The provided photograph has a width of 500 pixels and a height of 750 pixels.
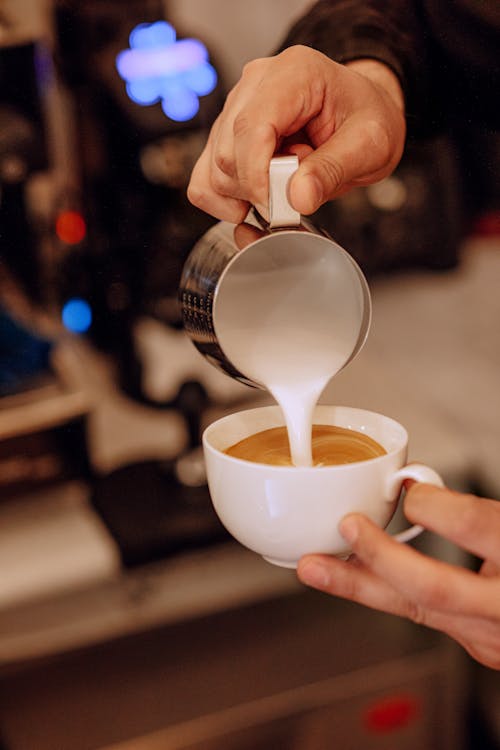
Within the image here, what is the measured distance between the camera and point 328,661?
1.23 metres

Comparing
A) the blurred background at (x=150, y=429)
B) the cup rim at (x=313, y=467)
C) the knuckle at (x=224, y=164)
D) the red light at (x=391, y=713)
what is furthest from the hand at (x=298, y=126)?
the red light at (x=391, y=713)

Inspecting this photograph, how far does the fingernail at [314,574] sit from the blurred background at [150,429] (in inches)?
14.1

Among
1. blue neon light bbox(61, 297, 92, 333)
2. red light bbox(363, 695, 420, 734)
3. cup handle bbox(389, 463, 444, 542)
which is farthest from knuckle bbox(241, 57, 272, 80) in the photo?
red light bbox(363, 695, 420, 734)

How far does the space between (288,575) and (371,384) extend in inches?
20.8

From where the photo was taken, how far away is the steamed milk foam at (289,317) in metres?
0.43

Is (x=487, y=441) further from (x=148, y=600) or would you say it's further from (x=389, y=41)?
(x=389, y=41)

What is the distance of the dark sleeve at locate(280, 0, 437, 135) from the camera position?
1.57ft

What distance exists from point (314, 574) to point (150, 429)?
76 centimetres

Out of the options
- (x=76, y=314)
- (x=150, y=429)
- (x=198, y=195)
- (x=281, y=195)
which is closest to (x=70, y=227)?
(x=76, y=314)

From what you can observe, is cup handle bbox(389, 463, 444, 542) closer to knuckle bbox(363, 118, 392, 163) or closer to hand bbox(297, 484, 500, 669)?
hand bbox(297, 484, 500, 669)

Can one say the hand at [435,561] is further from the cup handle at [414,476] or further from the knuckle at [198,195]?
the knuckle at [198,195]

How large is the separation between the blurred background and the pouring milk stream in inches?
14.1

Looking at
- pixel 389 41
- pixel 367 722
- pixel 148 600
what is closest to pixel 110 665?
pixel 148 600

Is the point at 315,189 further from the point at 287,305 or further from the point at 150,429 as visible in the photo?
the point at 150,429
